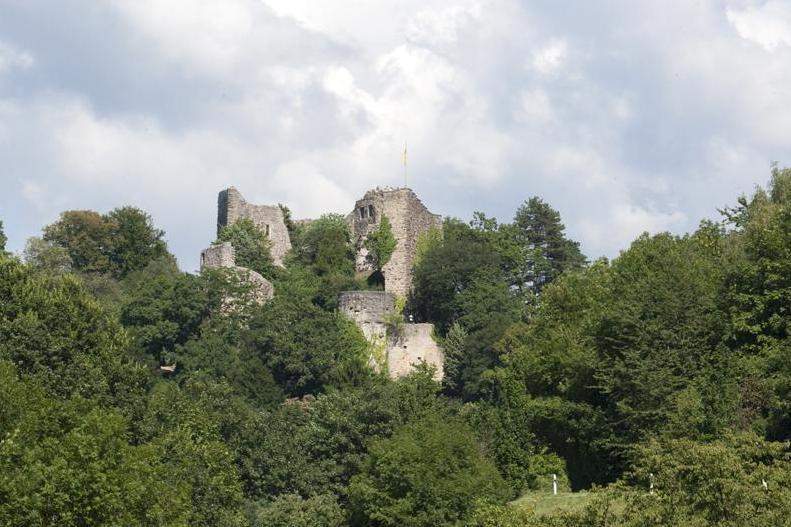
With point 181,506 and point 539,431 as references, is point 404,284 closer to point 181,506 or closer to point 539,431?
point 539,431

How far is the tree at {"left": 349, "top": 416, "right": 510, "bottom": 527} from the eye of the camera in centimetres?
3784

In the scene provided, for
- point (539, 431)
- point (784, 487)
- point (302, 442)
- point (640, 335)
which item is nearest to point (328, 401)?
point (302, 442)

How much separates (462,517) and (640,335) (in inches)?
254

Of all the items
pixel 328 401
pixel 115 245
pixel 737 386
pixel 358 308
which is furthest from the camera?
pixel 115 245

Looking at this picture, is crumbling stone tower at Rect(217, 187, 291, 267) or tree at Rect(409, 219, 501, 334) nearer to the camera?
tree at Rect(409, 219, 501, 334)

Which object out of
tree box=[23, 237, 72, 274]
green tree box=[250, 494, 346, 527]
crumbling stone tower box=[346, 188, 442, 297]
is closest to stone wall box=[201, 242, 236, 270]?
crumbling stone tower box=[346, 188, 442, 297]

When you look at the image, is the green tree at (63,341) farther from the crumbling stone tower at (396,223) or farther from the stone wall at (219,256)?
the crumbling stone tower at (396,223)

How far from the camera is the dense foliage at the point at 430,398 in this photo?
29.6 m

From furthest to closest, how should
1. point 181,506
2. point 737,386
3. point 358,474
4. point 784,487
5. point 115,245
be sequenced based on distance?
1. point 115,245
2. point 358,474
3. point 737,386
4. point 181,506
5. point 784,487

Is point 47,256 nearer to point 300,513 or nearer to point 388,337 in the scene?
point 388,337

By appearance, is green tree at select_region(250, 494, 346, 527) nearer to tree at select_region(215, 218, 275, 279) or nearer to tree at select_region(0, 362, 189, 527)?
tree at select_region(0, 362, 189, 527)

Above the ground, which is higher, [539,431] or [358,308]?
[358,308]

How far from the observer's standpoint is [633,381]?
36375mm

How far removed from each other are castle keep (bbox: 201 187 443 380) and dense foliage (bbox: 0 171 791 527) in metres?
0.83
